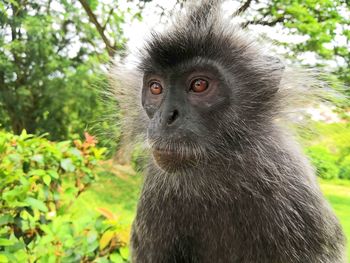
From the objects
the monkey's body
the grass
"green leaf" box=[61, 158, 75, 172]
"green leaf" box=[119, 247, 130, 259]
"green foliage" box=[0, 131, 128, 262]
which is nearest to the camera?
the monkey's body

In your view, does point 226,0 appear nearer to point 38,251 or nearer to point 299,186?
point 299,186

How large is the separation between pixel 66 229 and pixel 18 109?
551 centimetres

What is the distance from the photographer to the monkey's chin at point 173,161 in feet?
7.39

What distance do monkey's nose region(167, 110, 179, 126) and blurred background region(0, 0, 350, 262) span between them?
0.65 m

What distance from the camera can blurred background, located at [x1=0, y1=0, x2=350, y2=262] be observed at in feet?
8.78

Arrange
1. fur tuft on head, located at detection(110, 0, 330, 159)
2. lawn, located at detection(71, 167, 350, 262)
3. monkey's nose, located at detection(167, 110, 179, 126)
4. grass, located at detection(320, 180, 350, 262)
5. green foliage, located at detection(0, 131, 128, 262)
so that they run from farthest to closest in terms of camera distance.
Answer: lawn, located at detection(71, 167, 350, 262), grass, located at detection(320, 180, 350, 262), green foliage, located at detection(0, 131, 128, 262), fur tuft on head, located at detection(110, 0, 330, 159), monkey's nose, located at detection(167, 110, 179, 126)

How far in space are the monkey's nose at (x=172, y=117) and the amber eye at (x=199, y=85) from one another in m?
0.16

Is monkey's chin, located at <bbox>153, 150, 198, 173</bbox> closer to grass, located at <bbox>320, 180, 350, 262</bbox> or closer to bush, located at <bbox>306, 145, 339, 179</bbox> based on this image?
bush, located at <bbox>306, 145, 339, 179</bbox>

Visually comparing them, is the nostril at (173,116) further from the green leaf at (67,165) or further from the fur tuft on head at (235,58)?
the green leaf at (67,165)

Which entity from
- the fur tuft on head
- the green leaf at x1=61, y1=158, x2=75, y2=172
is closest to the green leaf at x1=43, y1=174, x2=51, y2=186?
the green leaf at x1=61, y1=158, x2=75, y2=172

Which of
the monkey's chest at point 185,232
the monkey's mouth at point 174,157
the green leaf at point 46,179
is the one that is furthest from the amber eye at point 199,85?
the green leaf at point 46,179

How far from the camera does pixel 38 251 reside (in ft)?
9.62

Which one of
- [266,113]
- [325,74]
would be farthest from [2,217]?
[325,74]

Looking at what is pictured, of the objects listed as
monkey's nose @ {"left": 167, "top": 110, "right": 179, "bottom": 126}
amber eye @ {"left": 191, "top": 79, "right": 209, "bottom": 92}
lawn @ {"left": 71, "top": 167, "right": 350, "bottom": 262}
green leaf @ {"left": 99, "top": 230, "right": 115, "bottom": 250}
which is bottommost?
lawn @ {"left": 71, "top": 167, "right": 350, "bottom": 262}
